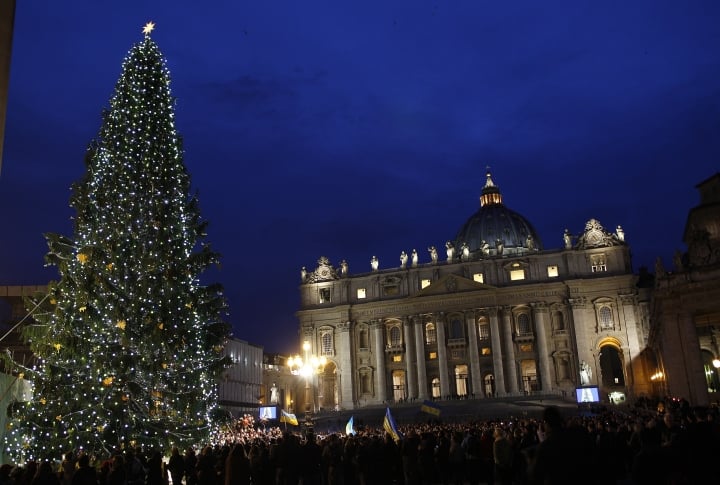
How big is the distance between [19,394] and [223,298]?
740cm

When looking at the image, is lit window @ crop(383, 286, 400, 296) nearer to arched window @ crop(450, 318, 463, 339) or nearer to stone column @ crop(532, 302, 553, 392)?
arched window @ crop(450, 318, 463, 339)

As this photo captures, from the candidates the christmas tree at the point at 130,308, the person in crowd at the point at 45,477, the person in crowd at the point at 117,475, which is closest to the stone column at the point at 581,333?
the christmas tree at the point at 130,308

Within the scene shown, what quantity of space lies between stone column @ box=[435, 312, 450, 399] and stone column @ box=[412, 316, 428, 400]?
1.93 meters

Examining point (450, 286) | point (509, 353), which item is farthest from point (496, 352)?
point (450, 286)

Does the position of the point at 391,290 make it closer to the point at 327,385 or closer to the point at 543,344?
the point at 327,385

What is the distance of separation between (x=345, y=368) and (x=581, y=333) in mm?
28689

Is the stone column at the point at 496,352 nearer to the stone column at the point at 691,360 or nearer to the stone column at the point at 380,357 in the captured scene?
the stone column at the point at 380,357

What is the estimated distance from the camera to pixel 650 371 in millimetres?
66688

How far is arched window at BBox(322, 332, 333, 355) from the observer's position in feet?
268

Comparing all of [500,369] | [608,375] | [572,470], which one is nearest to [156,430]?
[572,470]

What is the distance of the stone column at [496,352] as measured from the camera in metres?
71.5

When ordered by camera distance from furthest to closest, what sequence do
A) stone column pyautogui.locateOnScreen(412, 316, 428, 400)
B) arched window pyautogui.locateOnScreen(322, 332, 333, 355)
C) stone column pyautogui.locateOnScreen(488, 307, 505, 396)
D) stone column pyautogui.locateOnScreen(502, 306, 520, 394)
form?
arched window pyautogui.locateOnScreen(322, 332, 333, 355)
stone column pyautogui.locateOnScreen(412, 316, 428, 400)
stone column pyautogui.locateOnScreen(488, 307, 505, 396)
stone column pyautogui.locateOnScreen(502, 306, 520, 394)

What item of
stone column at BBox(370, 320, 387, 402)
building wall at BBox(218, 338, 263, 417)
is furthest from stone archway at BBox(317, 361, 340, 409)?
building wall at BBox(218, 338, 263, 417)

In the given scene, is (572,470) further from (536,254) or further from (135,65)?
(536,254)
